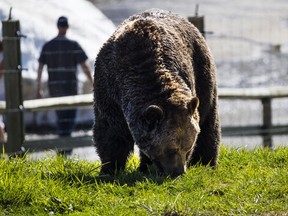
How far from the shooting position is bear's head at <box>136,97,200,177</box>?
24.1ft

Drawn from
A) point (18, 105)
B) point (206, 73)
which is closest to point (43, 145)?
point (18, 105)

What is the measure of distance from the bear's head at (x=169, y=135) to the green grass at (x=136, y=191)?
5.4 inches

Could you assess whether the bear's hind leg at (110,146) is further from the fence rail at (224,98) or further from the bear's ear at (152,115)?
the fence rail at (224,98)

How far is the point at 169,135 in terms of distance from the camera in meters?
7.34

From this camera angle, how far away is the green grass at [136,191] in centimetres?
668

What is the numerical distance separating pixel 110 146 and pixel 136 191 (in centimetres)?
97

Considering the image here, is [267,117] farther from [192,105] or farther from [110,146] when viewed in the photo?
[192,105]

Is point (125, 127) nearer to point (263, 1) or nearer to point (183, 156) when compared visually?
point (183, 156)

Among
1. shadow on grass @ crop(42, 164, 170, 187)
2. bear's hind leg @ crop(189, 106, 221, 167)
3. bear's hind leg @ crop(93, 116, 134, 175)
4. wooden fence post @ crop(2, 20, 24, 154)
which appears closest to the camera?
shadow on grass @ crop(42, 164, 170, 187)

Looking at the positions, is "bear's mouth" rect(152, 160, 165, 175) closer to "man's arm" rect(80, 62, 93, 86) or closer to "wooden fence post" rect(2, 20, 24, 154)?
"wooden fence post" rect(2, 20, 24, 154)

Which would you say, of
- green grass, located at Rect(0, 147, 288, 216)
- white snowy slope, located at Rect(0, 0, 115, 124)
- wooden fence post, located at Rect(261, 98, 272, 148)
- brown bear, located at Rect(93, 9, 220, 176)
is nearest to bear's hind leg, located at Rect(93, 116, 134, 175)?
brown bear, located at Rect(93, 9, 220, 176)

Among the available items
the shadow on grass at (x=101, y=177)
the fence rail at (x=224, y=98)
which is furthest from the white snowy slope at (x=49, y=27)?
the shadow on grass at (x=101, y=177)

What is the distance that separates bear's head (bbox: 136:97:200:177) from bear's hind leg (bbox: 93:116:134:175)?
0.48 metres

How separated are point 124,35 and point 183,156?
3.52ft
